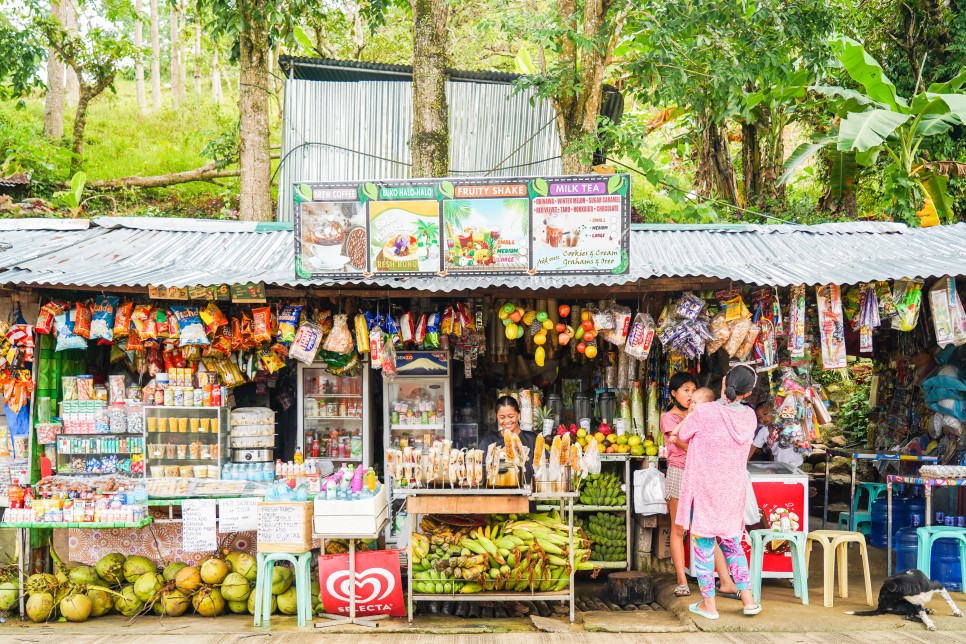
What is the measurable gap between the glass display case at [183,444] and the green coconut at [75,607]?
1.19 metres

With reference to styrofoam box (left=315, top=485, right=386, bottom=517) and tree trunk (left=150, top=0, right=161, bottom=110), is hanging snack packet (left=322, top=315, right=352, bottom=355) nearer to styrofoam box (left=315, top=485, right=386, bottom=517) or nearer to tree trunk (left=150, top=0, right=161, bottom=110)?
styrofoam box (left=315, top=485, right=386, bottom=517)

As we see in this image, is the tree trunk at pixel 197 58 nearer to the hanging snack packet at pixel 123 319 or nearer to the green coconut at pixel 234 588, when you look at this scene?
the hanging snack packet at pixel 123 319

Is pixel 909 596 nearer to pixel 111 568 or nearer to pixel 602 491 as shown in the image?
pixel 602 491

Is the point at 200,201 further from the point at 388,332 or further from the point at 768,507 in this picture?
the point at 768,507

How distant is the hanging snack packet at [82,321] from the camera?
652cm

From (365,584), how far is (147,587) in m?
1.79

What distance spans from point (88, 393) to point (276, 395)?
69.8 inches

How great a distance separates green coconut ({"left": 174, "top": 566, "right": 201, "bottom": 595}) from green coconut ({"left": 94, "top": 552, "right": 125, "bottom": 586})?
1.92ft

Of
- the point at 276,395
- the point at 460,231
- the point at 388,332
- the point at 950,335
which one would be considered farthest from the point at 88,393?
the point at 950,335

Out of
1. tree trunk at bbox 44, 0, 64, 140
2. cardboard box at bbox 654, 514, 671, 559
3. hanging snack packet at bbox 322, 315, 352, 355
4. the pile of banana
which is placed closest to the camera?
the pile of banana

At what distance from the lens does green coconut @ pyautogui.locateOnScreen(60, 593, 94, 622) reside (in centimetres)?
600

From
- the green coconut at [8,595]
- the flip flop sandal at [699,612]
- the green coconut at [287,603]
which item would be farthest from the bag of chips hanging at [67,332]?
the flip flop sandal at [699,612]

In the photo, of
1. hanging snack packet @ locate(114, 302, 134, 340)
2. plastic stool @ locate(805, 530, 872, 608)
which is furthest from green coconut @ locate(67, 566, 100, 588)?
plastic stool @ locate(805, 530, 872, 608)

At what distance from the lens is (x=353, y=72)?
35.0 ft
